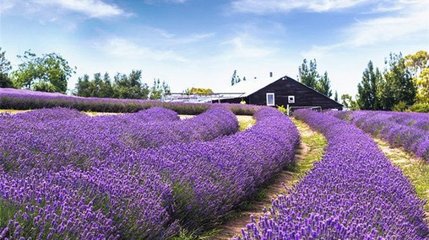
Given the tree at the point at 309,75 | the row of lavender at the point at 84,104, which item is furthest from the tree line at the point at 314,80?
the row of lavender at the point at 84,104

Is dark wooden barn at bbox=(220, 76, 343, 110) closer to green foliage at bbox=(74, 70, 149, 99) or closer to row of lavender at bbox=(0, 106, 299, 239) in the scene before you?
green foliage at bbox=(74, 70, 149, 99)

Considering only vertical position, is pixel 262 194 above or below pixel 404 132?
below

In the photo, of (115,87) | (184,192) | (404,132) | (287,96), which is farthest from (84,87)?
(184,192)

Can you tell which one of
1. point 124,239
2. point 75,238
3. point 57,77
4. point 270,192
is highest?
point 57,77

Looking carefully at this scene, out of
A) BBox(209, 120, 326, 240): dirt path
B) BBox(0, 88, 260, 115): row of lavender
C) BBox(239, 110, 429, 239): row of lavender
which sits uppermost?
BBox(0, 88, 260, 115): row of lavender

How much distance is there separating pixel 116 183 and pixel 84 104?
16509 millimetres

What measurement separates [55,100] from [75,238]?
1644 cm

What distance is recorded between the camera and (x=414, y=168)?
25.3ft

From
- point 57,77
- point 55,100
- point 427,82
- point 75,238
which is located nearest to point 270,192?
point 75,238

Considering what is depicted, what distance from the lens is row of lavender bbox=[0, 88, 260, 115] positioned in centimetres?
1664

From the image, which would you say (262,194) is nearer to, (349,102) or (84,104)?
(84,104)

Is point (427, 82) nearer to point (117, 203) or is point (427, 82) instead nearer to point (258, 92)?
point (258, 92)

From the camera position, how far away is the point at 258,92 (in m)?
36.4

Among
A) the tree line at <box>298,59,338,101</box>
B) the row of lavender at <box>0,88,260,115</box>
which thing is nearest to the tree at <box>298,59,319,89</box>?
the tree line at <box>298,59,338,101</box>
